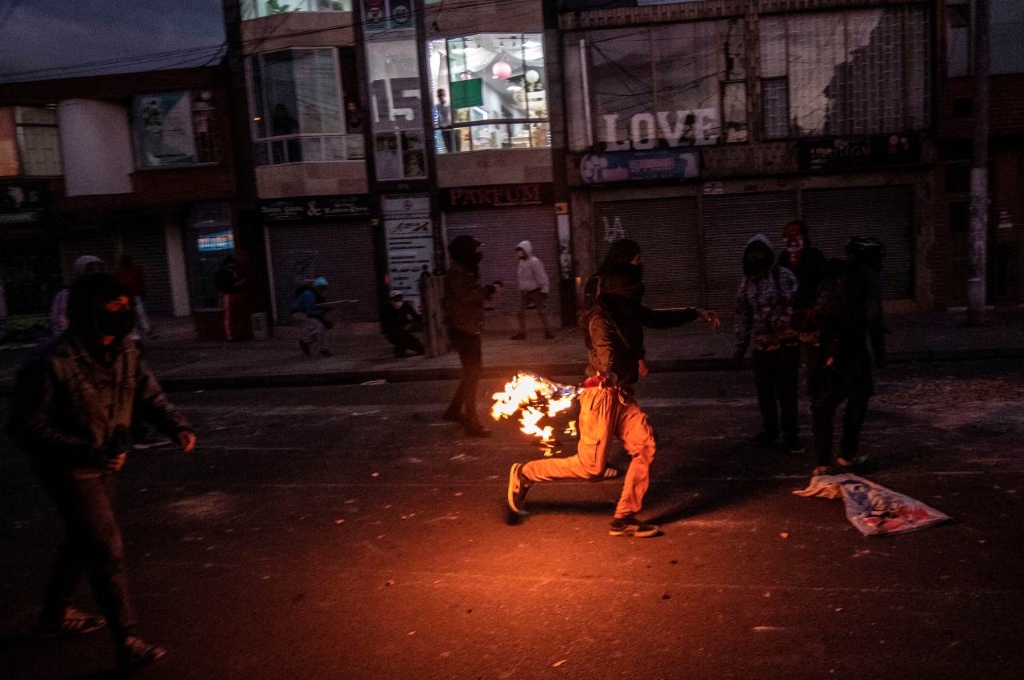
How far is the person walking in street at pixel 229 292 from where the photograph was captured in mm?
19141

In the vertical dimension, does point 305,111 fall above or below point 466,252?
above

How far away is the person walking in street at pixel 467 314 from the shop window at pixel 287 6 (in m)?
13.0

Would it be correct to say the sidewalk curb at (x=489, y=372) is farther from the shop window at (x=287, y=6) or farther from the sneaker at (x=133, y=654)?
the shop window at (x=287, y=6)

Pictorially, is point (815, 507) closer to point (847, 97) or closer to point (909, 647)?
point (909, 647)

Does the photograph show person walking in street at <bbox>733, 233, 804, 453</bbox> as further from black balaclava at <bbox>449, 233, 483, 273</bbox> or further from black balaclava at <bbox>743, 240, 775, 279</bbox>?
black balaclava at <bbox>449, 233, 483, 273</bbox>

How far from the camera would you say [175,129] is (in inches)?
795

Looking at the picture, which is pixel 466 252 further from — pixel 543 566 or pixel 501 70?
pixel 501 70

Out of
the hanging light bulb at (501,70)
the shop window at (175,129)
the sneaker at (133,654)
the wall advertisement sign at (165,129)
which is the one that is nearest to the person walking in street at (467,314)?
the sneaker at (133,654)

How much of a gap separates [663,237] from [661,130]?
7.36 ft

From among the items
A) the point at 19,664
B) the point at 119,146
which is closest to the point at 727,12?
the point at 119,146

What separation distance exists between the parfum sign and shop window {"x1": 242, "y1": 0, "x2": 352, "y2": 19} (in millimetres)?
6571

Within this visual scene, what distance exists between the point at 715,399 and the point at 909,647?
5956 millimetres

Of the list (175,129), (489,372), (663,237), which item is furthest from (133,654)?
(175,129)

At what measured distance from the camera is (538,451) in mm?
7762
